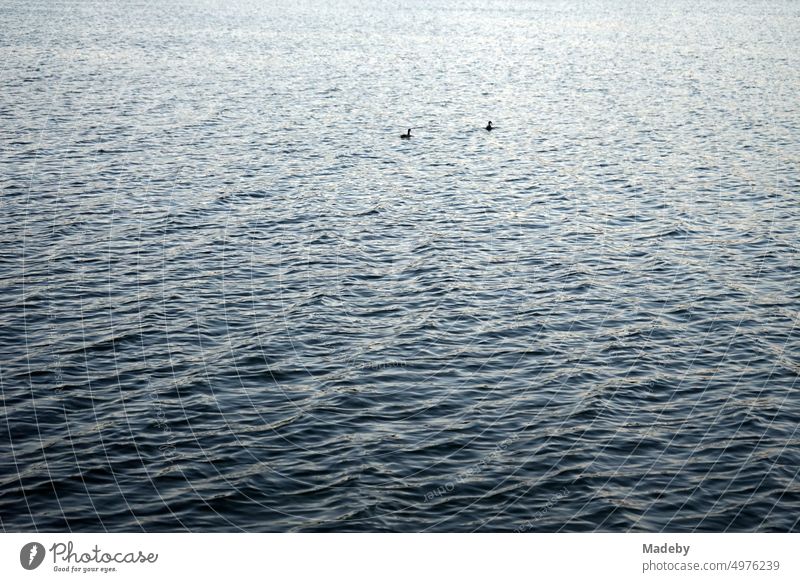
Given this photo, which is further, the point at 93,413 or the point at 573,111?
the point at 573,111

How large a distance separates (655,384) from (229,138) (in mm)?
56962

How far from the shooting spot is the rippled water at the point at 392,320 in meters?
30.5

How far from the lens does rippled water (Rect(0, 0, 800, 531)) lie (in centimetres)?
3053

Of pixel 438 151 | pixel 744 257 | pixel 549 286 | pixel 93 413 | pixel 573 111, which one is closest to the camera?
pixel 93 413

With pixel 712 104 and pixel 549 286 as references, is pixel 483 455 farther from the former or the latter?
pixel 712 104

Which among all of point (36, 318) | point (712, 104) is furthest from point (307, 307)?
point (712, 104)

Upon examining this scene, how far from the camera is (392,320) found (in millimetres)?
44750

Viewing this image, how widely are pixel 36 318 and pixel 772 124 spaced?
79.6 m

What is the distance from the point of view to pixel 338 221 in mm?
61250

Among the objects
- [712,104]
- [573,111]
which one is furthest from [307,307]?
[712,104]

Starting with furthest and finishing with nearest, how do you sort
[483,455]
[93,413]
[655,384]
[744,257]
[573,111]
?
[573,111], [744,257], [655,384], [93,413], [483,455]

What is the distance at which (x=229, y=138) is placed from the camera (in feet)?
280

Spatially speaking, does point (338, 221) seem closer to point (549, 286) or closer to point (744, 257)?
point (549, 286)

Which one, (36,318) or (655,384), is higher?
(36,318)
